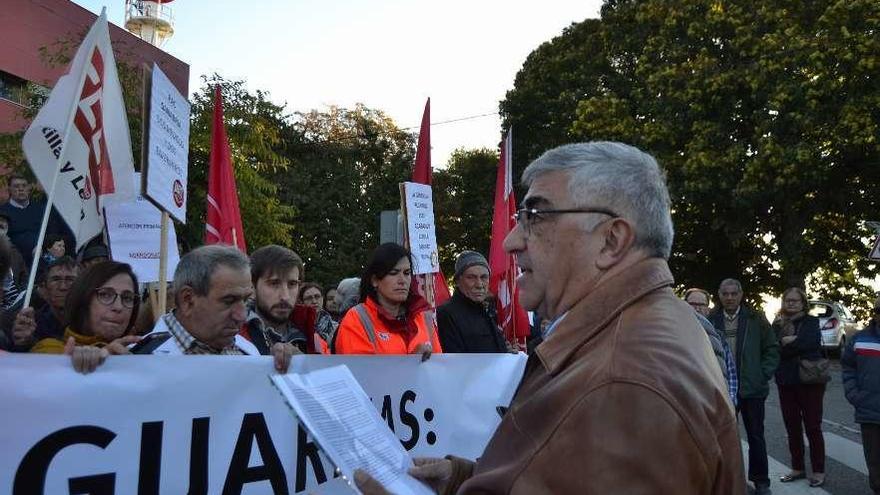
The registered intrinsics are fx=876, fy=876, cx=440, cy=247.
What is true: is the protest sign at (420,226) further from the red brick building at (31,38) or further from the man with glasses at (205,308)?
the red brick building at (31,38)

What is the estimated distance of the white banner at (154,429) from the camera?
258 cm

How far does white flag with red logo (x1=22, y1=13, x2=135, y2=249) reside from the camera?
4543 mm

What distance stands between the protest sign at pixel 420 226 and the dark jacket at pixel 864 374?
3566mm

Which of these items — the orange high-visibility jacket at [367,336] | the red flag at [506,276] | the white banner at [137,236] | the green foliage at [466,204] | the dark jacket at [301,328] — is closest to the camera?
the dark jacket at [301,328]

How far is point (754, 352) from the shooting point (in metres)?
7.82

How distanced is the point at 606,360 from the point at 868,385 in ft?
20.7

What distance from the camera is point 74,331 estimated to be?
371cm

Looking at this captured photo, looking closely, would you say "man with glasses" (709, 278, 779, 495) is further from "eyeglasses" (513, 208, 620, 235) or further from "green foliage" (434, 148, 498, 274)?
"green foliage" (434, 148, 498, 274)

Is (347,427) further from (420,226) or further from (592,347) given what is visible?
(420,226)

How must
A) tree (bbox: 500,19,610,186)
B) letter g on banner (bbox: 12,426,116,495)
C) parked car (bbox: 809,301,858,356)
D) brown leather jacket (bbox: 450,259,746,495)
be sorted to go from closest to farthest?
1. brown leather jacket (bbox: 450,259,746,495)
2. letter g on banner (bbox: 12,426,116,495)
3. parked car (bbox: 809,301,858,356)
4. tree (bbox: 500,19,610,186)

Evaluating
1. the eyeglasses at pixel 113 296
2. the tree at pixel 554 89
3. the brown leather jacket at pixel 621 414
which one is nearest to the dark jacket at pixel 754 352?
the eyeglasses at pixel 113 296

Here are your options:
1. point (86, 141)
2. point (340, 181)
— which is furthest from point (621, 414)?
point (340, 181)

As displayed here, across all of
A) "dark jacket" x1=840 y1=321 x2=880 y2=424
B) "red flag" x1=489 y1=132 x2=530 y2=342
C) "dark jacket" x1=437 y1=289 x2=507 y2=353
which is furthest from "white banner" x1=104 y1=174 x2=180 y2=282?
"dark jacket" x1=840 y1=321 x2=880 y2=424

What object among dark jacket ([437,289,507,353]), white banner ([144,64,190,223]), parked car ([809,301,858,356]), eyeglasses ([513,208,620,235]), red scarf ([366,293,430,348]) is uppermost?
white banner ([144,64,190,223])
